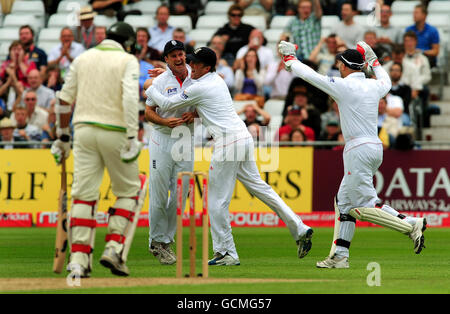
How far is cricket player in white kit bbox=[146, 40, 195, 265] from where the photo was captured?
1152cm

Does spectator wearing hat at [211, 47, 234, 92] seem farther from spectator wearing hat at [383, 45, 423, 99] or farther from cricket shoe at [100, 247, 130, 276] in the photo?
cricket shoe at [100, 247, 130, 276]

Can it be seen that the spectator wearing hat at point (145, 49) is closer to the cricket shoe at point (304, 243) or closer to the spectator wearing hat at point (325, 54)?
the spectator wearing hat at point (325, 54)

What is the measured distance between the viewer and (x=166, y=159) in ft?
38.0

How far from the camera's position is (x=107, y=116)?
366 inches

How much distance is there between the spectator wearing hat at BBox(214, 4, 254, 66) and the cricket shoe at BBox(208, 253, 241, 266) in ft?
34.2

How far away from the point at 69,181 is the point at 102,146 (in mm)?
9124

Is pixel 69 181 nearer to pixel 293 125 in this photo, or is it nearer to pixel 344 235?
pixel 293 125

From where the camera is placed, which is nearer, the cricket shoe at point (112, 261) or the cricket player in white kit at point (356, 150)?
the cricket shoe at point (112, 261)

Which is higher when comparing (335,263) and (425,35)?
(425,35)

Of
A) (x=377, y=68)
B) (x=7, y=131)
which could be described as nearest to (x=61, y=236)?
(x=377, y=68)

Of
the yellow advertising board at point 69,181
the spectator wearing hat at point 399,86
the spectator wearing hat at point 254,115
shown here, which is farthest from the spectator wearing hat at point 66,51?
the spectator wearing hat at point 399,86

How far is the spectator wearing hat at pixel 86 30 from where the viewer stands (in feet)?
69.7

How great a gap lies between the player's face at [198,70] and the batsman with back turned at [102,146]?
5.94 ft
